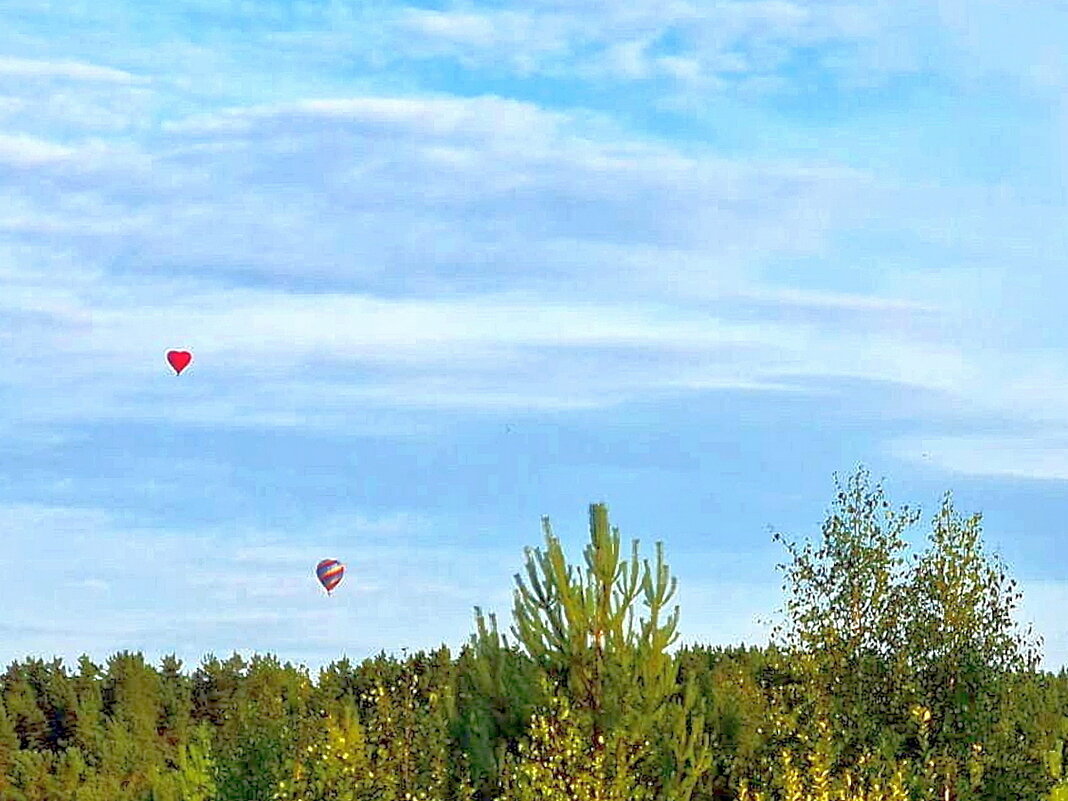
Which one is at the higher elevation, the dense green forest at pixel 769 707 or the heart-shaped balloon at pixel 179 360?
the heart-shaped balloon at pixel 179 360

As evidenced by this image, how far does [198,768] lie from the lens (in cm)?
7925

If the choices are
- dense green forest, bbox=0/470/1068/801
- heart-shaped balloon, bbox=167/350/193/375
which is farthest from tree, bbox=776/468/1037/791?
heart-shaped balloon, bbox=167/350/193/375

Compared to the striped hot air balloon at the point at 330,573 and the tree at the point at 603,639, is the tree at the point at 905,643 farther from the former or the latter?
the striped hot air balloon at the point at 330,573

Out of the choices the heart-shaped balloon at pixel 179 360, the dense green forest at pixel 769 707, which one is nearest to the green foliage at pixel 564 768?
the dense green forest at pixel 769 707

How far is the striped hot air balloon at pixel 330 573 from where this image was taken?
340 feet

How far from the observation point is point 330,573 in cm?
10444

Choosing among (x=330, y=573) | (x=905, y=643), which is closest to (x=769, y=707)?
(x=905, y=643)

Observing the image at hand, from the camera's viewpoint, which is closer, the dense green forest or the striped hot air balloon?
the dense green forest

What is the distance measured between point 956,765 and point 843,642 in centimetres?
393

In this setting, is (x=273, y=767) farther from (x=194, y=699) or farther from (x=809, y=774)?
(x=194, y=699)

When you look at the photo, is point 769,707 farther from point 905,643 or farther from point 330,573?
point 330,573

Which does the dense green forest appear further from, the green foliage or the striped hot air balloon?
the striped hot air balloon

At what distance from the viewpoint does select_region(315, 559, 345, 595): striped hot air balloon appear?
103750 mm

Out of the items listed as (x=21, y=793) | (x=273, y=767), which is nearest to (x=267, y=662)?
(x=21, y=793)
